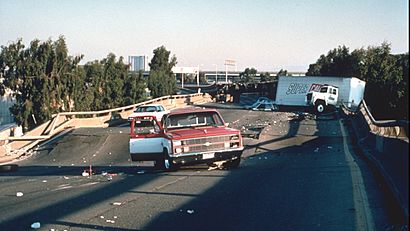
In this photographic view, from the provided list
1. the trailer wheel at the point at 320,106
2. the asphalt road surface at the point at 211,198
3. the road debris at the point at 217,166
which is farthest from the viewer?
the trailer wheel at the point at 320,106

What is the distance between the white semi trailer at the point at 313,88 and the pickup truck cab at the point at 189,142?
137ft

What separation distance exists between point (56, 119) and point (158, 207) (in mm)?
29989

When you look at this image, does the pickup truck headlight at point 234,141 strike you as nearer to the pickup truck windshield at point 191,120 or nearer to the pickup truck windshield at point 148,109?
the pickup truck windshield at point 191,120

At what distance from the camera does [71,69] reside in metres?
55.1

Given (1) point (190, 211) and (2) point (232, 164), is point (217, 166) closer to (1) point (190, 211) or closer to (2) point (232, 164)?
(2) point (232, 164)

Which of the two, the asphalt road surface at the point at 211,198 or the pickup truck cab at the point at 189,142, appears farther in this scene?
the pickup truck cab at the point at 189,142

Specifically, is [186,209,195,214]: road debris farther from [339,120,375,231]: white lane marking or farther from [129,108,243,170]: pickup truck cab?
[129,108,243,170]: pickup truck cab

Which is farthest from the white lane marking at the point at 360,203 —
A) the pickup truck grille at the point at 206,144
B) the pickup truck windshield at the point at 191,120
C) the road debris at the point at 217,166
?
the pickup truck windshield at the point at 191,120

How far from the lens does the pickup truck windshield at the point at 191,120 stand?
61.3 feet

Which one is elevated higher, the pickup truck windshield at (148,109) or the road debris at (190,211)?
the road debris at (190,211)

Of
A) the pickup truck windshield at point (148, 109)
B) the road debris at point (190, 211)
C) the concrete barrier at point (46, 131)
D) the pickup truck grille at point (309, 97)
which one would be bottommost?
the concrete barrier at point (46, 131)

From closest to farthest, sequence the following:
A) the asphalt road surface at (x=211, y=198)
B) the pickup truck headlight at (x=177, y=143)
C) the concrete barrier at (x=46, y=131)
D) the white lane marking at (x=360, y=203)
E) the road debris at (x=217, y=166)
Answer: the white lane marking at (x=360, y=203) < the asphalt road surface at (x=211, y=198) < the pickup truck headlight at (x=177, y=143) < the road debris at (x=217, y=166) < the concrete barrier at (x=46, y=131)

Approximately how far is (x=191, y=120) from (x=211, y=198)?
6.61m

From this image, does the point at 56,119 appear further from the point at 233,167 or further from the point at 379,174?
the point at 379,174
